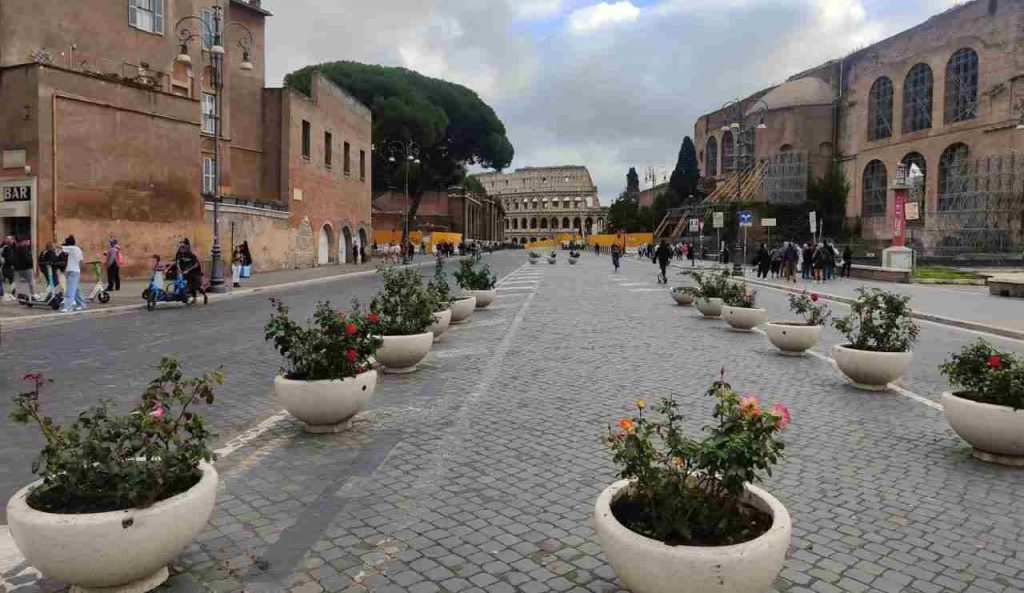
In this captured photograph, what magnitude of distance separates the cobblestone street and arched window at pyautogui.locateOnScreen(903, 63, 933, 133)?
49.0 meters

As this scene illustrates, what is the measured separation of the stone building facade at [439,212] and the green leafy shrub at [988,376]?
60431 millimetres

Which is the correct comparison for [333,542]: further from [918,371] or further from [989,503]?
[918,371]

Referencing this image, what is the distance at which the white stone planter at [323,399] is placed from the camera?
5.98m

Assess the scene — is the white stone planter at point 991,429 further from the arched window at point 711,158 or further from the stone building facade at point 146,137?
the arched window at point 711,158

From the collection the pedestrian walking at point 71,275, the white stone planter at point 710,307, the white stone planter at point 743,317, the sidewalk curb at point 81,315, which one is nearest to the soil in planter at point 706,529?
the white stone planter at point 743,317

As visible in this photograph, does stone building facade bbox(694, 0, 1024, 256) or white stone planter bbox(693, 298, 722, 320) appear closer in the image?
white stone planter bbox(693, 298, 722, 320)

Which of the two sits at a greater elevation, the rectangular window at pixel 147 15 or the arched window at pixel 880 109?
the arched window at pixel 880 109

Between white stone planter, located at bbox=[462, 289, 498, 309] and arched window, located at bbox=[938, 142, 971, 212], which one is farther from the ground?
arched window, located at bbox=[938, 142, 971, 212]

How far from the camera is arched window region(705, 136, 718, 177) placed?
86.1 metres

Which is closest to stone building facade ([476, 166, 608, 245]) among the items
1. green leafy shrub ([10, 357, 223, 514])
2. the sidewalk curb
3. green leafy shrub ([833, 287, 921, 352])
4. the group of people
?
the group of people

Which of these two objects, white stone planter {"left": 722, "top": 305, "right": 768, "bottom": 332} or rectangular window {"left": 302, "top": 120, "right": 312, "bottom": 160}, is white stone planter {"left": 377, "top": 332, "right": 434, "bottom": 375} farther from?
rectangular window {"left": 302, "top": 120, "right": 312, "bottom": 160}

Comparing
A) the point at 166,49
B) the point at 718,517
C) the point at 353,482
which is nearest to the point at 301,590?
the point at 353,482

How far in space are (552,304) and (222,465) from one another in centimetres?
1392

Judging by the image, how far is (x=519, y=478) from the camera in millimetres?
5160
